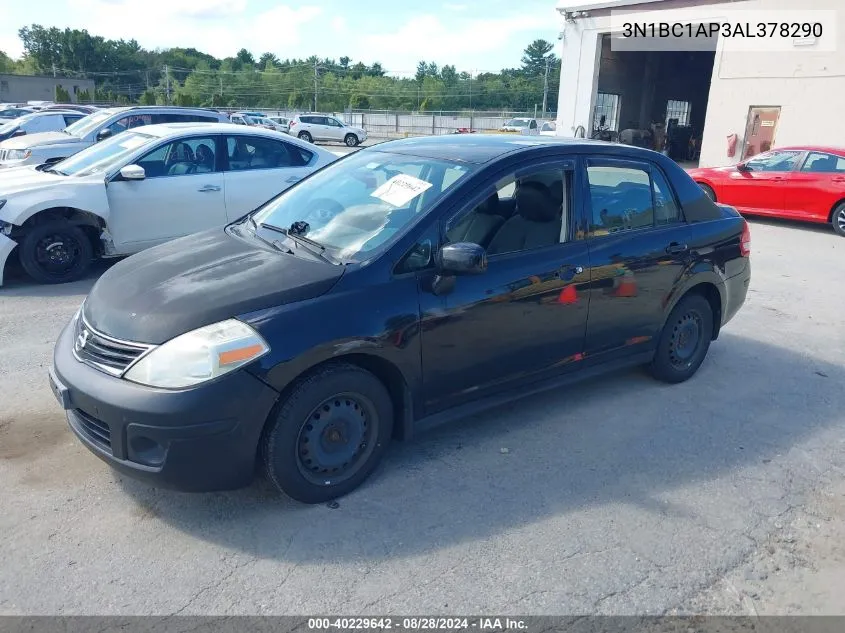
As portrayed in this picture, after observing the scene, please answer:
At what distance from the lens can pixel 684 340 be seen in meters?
4.91

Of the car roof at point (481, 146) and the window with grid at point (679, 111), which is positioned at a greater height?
the window with grid at point (679, 111)

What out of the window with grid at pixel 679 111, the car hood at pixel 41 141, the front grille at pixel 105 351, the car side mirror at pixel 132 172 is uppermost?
the window with grid at pixel 679 111

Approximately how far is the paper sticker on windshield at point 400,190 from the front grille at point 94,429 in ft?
6.09

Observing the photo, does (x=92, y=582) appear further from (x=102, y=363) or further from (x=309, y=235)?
(x=309, y=235)

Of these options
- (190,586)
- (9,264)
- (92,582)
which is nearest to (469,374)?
(190,586)

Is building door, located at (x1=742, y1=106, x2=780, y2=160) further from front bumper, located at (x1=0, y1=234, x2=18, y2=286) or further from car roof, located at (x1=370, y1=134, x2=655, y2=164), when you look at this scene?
front bumper, located at (x1=0, y1=234, x2=18, y2=286)

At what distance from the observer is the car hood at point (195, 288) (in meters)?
2.96

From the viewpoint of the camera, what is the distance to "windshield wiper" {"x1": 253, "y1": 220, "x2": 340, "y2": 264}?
3407 mm

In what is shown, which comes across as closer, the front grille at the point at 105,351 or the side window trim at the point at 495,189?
the front grille at the point at 105,351

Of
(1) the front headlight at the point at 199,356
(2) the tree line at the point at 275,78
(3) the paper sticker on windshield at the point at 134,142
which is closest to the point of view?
(1) the front headlight at the point at 199,356

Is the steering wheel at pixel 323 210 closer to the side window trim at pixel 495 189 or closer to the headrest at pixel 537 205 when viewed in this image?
the side window trim at pixel 495 189

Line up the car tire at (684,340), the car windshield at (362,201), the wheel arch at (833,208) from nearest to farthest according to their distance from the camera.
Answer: the car windshield at (362,201)
the car tire at (684,340)
the wheel arch at (833,208)

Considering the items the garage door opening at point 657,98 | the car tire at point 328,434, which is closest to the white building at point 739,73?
the garage door opening at point 657,98

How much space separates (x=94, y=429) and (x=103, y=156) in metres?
5.63
